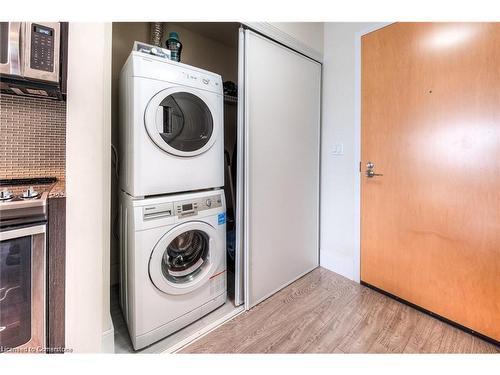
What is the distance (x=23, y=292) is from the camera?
884mm

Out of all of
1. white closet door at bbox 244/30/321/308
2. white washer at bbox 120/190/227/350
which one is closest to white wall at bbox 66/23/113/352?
white washer at bbox 120/190/227/350

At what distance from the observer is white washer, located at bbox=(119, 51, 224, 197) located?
1.24 m

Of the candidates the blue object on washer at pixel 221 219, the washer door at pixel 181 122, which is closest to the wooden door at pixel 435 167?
the blue object on washer at pixel 221 219

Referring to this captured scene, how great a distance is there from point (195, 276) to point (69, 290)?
0.69m

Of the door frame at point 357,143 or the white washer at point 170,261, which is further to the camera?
the door frame at point 357,143

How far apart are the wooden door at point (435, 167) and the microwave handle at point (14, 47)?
2040mm

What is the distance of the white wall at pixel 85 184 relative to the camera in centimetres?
100

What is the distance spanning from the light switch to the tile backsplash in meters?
2.00

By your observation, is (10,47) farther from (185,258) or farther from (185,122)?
(185,258)

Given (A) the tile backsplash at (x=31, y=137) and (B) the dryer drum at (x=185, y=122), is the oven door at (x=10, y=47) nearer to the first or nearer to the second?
(A) the tile backsplash at (x=31, y=137)

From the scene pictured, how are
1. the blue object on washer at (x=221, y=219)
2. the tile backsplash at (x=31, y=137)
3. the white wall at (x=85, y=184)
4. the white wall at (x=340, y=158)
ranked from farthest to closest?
the white wall at (x=340, y=158) → the blue object on washer at (x=221, y=219) → the tile backsplash at (x=31, y=137) → the white wall at (x=85, y=184)

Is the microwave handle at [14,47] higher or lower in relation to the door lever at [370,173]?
higher

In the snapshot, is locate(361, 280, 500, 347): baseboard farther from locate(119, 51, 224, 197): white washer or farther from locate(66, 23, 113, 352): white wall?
locate(66, 23, 113, 352): white wall
